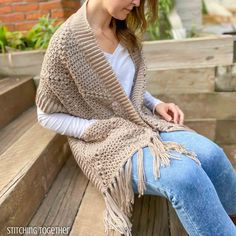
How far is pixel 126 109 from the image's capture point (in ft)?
4.63

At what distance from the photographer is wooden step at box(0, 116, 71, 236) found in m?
1.16

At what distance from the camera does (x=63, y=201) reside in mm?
1407

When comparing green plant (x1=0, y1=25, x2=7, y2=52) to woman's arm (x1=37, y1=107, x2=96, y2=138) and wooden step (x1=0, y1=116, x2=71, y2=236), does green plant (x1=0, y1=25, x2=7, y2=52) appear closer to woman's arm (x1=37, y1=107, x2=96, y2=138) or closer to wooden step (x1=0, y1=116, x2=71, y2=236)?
wooden step (x1=0, y1=116, x2=71, y2=236)

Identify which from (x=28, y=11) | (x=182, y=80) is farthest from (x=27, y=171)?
(x=28, y=11)

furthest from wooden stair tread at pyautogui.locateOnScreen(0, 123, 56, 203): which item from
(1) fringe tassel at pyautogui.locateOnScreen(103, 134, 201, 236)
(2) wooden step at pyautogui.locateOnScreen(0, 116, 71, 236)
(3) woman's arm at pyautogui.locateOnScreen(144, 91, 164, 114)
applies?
(3) woman's arm at pyautogui.locateOnScreen(144, 91, 164, 114)

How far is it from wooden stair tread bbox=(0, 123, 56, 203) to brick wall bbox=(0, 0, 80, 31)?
1569 millimetres

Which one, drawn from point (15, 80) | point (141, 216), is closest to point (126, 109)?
point (141, 216)

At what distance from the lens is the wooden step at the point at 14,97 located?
190 cm

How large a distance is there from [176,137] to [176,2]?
2.34 metres

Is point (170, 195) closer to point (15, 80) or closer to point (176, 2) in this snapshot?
point (15, 80)

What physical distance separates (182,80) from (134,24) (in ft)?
2.60

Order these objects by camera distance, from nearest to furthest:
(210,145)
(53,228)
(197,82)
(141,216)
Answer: (53,228)
(210,145)
(141,216)
(197,82)

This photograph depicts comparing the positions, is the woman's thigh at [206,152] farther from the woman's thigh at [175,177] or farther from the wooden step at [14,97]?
the wooden step at [14,97]

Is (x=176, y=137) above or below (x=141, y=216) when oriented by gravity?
above
